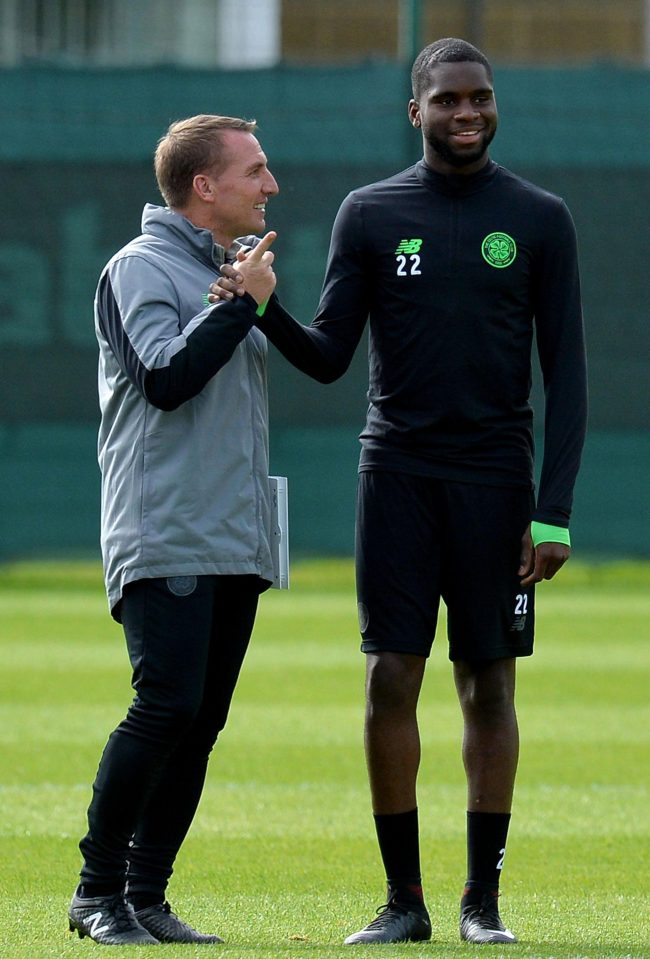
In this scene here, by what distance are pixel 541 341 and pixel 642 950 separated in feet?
4.96

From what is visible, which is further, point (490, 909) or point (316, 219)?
point (316, 219)

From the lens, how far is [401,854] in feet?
15.7

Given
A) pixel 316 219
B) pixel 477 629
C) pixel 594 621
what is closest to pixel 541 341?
pixel 477 629

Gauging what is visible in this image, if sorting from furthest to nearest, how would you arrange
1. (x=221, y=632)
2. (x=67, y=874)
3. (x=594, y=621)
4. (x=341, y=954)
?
(x=594, y=621), (x=67, y=874), (x=221, y=632), (x=341, y=954)

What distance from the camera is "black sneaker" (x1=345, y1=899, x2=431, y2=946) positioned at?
463 cm

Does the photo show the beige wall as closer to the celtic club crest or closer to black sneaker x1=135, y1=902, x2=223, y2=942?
the celtic club crest

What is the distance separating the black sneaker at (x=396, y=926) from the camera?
463cm

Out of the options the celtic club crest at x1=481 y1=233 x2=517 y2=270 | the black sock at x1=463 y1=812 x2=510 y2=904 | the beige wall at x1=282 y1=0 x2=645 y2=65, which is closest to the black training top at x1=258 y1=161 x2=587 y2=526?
the celtic club crest at x1=481 y1=233 x2=517 y2=270

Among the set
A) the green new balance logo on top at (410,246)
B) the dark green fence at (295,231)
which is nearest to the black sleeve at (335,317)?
the green new balance logo on top at (410,246)

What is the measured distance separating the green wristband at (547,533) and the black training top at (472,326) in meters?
0.02

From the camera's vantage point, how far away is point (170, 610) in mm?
4469

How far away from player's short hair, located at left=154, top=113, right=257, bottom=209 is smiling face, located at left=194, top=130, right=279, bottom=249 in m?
0.02

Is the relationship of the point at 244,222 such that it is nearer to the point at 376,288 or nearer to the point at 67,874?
the point at 376,288

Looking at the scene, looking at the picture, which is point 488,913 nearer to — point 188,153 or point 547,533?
point 547,533
